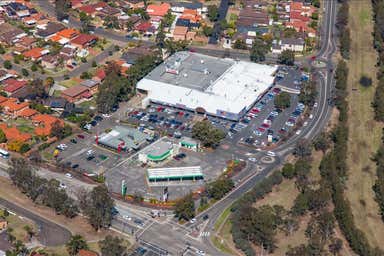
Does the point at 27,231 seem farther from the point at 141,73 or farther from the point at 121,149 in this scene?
the point at 141,73

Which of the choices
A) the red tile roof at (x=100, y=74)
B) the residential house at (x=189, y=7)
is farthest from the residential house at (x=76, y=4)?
the red tile roof at (x=100, y=74)

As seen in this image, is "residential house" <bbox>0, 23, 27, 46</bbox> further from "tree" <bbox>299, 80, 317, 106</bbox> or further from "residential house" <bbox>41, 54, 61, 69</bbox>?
"tree" <bbox>299, 80, 317, 106</bbox>

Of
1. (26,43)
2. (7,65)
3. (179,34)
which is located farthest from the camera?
(179,34)

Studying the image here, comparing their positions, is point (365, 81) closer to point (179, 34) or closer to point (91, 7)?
point (179, 34)

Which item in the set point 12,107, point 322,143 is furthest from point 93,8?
point 322,143

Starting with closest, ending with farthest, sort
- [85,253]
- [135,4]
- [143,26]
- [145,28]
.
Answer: [85,253] < [145,28] < [143,26] < [135,4]

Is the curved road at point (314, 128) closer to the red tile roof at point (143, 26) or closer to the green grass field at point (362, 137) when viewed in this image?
the green grass field at point (362, 137)

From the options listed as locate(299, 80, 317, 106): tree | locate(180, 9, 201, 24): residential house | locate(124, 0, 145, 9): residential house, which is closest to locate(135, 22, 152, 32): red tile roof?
locate(180, 9, 201, 24): residential house
